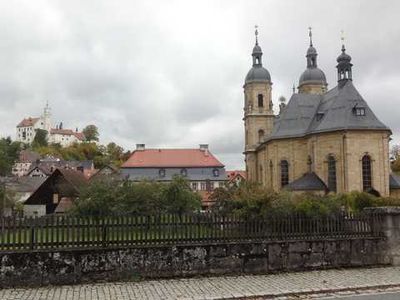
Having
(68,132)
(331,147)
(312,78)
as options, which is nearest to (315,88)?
(312,78)

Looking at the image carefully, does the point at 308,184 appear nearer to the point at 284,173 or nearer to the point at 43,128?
the point at 284,173

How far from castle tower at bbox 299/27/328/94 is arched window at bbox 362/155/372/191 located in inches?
987

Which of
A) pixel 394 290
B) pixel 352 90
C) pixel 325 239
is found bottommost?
pixel 394 290

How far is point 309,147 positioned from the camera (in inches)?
1775

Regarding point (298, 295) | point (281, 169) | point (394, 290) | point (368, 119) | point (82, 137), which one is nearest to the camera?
point (298, 295)

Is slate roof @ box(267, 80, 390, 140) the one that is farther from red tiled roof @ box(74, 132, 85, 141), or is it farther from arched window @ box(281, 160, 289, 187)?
red tiled roof @ box(74, 132, 85, 141)

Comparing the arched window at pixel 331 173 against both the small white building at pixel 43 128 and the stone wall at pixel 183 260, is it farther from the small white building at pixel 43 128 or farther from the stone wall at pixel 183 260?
the small white building at pixel 43 128

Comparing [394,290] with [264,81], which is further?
[264,81]

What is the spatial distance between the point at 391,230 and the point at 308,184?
28940 mm

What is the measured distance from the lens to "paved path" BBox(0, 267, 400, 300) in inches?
386

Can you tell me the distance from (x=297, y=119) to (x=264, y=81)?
16539 mm

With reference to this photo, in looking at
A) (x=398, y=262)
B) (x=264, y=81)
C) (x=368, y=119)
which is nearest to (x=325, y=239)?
(x=398, y=262)

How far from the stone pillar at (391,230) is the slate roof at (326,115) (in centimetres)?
2792

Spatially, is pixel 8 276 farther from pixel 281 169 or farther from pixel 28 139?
pixel 28 139
